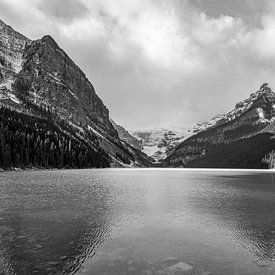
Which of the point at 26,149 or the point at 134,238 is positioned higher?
the point at 26,149

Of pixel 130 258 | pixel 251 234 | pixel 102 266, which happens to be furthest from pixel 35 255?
pixel 251 234

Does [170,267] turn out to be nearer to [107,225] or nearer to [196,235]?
[196,235]

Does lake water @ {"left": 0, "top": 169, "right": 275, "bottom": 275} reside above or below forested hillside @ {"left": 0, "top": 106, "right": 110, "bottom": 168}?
below

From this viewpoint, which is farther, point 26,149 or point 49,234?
point 26,149

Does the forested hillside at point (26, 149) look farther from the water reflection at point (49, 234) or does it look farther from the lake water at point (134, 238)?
the lake water at point (134, 238)

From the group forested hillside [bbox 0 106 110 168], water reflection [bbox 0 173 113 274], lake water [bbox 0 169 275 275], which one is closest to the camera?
lake water [bbox 0 169 275 275]

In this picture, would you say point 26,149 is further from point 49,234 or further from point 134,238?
point 134,238

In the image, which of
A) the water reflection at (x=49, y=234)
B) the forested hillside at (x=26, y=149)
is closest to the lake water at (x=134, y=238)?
the water reflection at (x=49, y=234)

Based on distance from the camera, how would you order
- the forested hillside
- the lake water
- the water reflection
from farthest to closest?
the forested hillside < the water reflection < the lake water

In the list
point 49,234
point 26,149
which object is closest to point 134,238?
point 49,234

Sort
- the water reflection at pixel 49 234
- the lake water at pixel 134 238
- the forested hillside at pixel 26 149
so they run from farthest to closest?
the forested hillside at pixel 26 149, the water reflection at pixel 49 234, the lake water at pixel 134 238

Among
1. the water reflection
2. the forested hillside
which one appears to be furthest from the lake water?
the forested hillside

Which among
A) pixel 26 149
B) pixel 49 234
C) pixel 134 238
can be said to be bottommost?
pixel 134 238

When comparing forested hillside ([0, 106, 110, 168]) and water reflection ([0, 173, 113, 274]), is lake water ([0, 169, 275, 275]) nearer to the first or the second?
water reflection ([0, 173, 113, 274])
